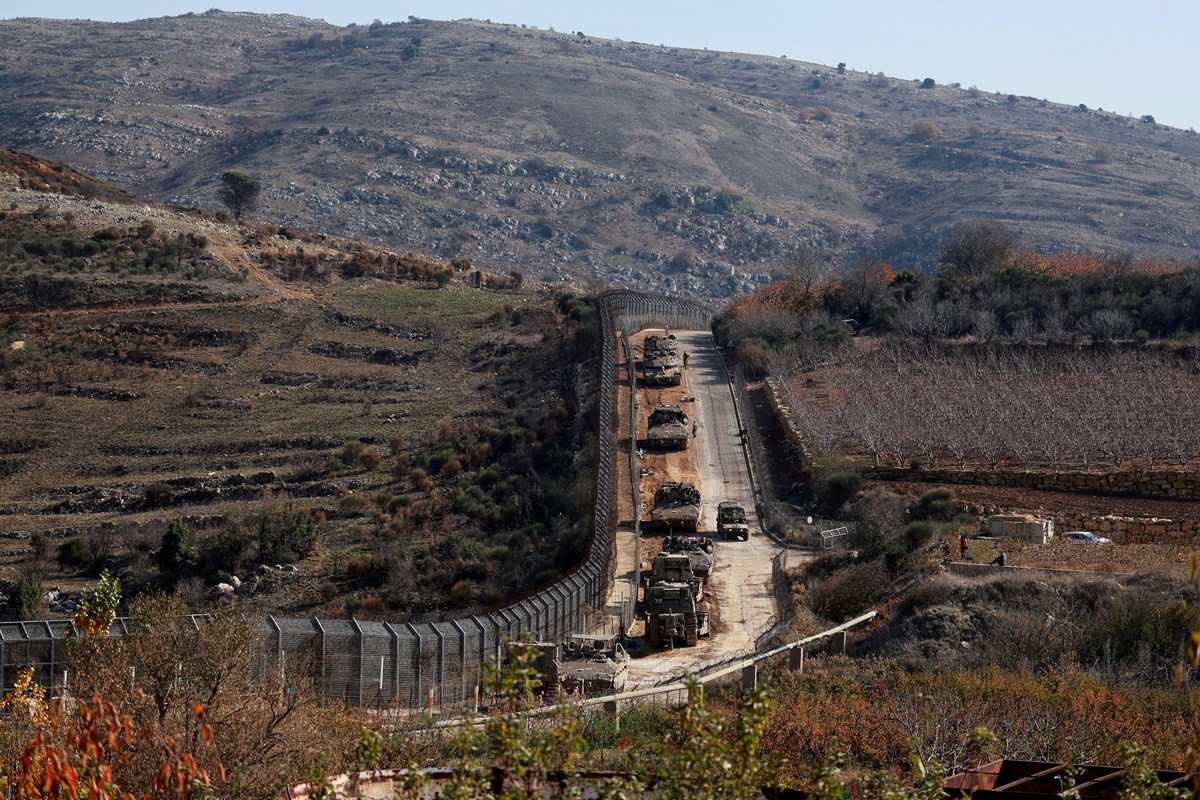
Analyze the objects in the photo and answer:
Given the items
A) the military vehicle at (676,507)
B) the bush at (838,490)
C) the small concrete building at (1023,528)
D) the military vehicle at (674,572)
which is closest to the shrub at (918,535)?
the small concrete building at (1023,528)

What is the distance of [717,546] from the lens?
47438 millimetres

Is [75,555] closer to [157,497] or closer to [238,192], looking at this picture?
[157,497]

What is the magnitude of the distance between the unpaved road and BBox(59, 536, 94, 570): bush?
17958 mm

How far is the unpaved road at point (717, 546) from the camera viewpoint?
117ft

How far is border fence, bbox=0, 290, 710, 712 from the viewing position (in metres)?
24.8

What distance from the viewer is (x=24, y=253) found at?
86.1 meters

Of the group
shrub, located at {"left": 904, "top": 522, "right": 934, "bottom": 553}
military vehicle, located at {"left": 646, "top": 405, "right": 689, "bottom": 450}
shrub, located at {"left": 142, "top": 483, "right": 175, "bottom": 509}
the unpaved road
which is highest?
shrub, located at {"left": 904, "top": 522, "right": 934, "bottom": 553}

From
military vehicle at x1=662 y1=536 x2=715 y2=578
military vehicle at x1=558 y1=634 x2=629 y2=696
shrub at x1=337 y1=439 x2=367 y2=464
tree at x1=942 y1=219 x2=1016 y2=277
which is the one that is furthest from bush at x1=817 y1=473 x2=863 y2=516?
tree at x1=942 y1=219 x2=1016 y2=277

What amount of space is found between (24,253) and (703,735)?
82.7m

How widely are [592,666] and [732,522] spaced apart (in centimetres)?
1771

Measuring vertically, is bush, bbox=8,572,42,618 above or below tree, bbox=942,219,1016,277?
below

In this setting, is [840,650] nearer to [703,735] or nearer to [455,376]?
[703,735]

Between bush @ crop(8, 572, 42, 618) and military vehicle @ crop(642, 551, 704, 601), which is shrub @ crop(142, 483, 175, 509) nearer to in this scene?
bush @ crop(8, 572, 42, 618)

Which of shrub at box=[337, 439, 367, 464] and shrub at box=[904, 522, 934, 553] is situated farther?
shrub at box=[337, 439, 367, 464]
